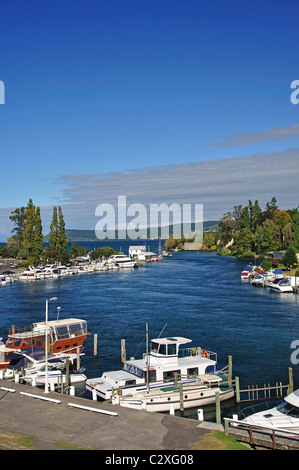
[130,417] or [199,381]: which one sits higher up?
[130,417]

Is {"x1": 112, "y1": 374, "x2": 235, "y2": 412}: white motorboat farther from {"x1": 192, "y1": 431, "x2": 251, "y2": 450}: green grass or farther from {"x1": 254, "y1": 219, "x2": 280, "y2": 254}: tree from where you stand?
{"x1": 254, "y1": 219, "x2": 280, "y2": 254}: tree

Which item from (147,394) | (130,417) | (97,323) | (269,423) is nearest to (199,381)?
(147,394)

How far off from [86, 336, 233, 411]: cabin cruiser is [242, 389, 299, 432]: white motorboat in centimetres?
907

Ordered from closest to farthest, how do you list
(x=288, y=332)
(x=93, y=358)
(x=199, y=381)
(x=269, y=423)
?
(x=269, y=423) → (x=199, y=381) → (x=93, y=358) → (x=288, y=332)

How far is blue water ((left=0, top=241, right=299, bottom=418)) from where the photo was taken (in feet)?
153

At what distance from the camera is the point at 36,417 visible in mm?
24078

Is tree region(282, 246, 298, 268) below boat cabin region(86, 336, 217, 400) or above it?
above

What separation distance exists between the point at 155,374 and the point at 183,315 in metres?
33.3

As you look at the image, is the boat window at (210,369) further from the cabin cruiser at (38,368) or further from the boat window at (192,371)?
the cabin cruiser at (38,368)

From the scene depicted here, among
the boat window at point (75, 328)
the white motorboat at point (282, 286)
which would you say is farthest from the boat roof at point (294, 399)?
the white motorboat at point (282, 286)

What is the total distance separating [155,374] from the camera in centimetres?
3566

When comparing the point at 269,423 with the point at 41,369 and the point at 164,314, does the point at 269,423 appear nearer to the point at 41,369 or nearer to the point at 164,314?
the point at 41,369

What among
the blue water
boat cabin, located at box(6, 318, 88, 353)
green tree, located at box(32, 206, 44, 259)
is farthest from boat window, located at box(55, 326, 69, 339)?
green tree, located at box(32, 206, 44, 259)
